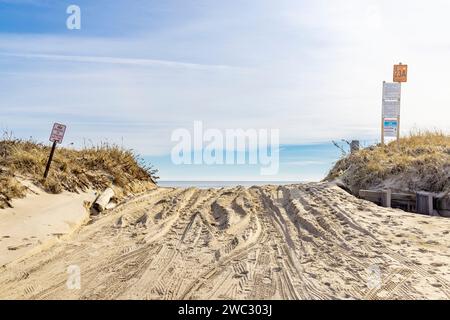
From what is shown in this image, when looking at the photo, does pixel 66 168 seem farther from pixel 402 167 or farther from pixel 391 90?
pixel 391 90

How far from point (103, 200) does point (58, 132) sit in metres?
2.18

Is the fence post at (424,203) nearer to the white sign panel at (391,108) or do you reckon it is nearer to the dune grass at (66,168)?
the white sign panel at (391,108)

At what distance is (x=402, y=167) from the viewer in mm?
13461

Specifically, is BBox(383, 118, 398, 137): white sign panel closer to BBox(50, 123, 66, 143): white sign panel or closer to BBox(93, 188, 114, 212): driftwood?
BBox(93, 188, 114, 212): driftwood

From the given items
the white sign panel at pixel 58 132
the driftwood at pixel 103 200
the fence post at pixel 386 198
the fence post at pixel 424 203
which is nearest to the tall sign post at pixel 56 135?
the white sign panel at pixel 58 132

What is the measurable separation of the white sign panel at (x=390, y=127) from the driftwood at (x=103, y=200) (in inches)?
388

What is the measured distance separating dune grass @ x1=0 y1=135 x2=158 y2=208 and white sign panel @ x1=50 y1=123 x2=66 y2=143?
93cm

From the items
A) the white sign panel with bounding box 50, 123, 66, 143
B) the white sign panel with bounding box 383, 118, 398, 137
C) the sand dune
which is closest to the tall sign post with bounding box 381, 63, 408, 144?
the white sign panel with bounding box 383, 118, 398, 137

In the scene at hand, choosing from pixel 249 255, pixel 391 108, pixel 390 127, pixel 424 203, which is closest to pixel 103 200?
pixel 249 255

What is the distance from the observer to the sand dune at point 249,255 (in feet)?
19.0

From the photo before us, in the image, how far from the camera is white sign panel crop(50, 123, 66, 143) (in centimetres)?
1234
